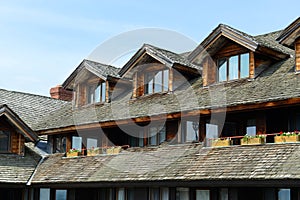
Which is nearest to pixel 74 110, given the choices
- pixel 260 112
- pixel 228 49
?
pixel 228 49

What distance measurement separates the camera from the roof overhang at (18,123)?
30609mm

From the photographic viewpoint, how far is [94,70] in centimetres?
3198

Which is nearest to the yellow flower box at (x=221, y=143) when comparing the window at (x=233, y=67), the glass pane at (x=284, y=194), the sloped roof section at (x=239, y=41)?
the glass pane at (x=284, y=194)

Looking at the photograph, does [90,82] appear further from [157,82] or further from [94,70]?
[157,82]

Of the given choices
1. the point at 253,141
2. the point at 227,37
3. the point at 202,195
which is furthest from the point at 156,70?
the point at 253,141

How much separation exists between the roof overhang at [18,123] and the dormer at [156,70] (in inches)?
205

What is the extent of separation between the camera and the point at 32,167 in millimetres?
31094

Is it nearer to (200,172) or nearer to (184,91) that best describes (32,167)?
(184,91)

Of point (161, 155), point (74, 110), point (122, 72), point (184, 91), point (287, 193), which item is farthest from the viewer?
point (74, 110)

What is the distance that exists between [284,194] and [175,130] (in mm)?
6242

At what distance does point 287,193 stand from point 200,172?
9.76ft

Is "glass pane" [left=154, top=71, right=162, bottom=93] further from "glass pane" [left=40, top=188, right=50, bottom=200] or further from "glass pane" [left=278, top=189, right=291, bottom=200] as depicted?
"glass pane" [left=278, top=189, right=291, bottom=200]

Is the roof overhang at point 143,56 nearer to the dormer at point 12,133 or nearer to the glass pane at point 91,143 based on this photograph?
the glass pane at point 91,143

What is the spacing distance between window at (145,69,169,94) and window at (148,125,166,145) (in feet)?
6.77
